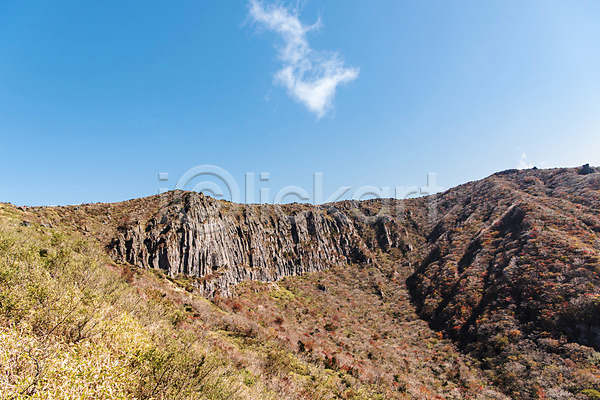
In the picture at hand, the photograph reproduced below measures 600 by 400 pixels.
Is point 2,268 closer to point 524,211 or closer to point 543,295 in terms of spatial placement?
point 543,295

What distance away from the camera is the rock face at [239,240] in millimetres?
40531

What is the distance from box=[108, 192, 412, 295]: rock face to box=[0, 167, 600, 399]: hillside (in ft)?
1.31

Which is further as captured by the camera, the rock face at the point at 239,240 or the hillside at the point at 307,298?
the rock face at the point at 239,240

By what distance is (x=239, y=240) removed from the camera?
57688mm

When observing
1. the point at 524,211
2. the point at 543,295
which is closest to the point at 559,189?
the point at 524,211

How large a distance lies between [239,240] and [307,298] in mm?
22256

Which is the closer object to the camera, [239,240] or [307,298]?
[307,298]

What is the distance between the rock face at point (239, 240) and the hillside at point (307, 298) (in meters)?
0.40

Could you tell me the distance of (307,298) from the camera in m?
51.3

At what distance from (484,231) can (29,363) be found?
234 ft

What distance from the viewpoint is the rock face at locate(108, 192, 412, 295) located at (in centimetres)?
4053

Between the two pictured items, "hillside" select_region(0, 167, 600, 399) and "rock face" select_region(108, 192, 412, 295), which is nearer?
"hillside" select_region(0, 167, 600, 399)

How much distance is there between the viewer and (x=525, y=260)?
38.7 m

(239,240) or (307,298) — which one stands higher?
(239,240)
